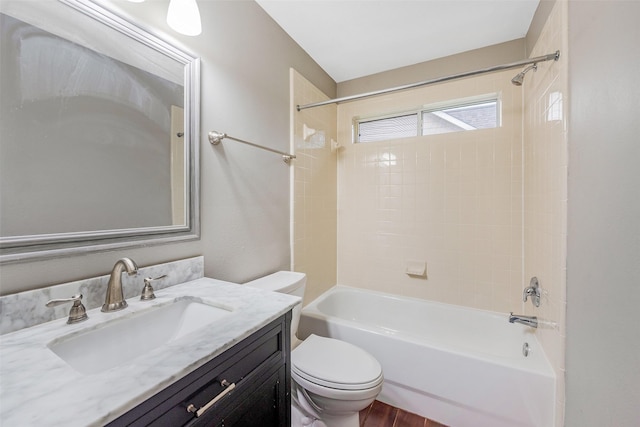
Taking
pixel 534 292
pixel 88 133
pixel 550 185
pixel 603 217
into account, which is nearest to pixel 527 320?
pixel 534 292

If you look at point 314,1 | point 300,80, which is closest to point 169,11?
point 314,1

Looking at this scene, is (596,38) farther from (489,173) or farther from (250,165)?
(250,165)

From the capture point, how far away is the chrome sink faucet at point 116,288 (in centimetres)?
83

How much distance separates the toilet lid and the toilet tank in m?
0.16

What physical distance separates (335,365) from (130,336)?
95 cm

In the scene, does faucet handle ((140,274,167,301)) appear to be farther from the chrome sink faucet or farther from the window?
the window

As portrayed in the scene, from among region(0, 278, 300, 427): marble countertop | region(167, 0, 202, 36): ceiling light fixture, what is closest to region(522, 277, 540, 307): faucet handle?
region(0, 278, 300, 427): marble countertop

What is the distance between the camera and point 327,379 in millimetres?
1245

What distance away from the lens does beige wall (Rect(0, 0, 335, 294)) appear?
3.67ft

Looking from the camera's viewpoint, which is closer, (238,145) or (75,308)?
(75,308)

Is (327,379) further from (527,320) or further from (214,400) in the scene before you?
(527,320)

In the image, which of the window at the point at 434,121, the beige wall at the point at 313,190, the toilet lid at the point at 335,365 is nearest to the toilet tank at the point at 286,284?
the toilet lid at the point at 335,365

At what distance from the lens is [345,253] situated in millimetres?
2586

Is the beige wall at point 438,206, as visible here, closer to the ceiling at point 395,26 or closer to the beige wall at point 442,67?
the beige wall at point 442,67
